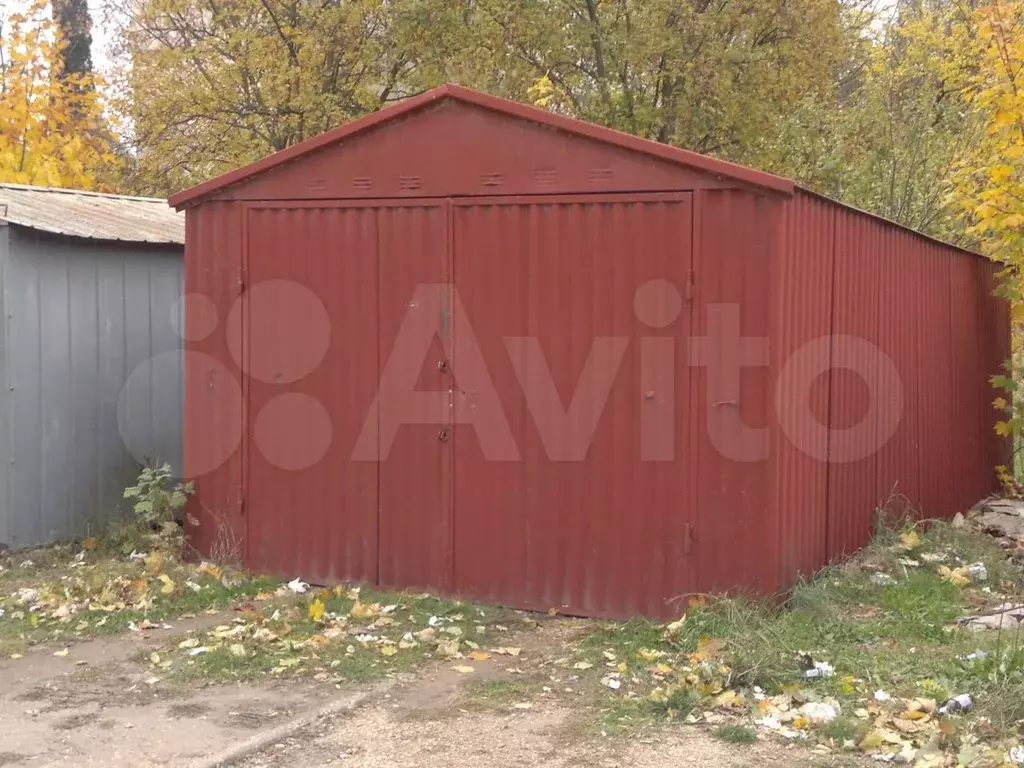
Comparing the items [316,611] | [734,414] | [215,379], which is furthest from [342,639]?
[734,414]

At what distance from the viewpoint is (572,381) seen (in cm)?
702

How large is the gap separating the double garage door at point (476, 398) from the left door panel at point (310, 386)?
0.04 feet

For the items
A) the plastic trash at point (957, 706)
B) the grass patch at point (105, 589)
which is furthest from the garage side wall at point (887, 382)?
the grass patch at point (105, 589)

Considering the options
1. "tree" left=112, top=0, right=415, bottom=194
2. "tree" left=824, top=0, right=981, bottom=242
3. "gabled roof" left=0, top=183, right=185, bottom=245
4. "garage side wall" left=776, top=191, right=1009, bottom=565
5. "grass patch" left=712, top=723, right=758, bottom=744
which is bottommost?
"grass patch" left=712, top=723, right=758, bottom=744

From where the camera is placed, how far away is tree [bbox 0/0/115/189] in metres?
16.4

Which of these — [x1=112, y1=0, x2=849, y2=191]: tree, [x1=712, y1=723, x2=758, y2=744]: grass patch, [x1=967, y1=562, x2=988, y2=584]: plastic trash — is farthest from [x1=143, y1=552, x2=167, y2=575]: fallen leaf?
[x1=112, y1=0, x2=849, y2=191]: tree

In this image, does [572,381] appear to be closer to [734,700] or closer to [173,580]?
[734,700]

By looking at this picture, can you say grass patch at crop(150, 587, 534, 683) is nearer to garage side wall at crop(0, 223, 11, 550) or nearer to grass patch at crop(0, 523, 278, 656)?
grass patch at crop(0, 523, 278, 656)

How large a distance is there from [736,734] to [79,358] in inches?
245

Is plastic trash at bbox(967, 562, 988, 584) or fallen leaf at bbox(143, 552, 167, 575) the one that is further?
fallen leaf at bbox(143, 552, 167, 575)

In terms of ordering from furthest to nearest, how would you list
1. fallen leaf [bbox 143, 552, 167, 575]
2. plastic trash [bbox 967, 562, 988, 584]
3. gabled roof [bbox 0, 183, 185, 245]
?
gabled roof [bbox 0, 183, 185, 245] → fallen leaf [bbox 143, 552, 167, 575] → plastic trash [bbox 967, 562, 988, 584]

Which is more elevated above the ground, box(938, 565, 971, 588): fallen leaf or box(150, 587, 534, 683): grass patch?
box(938, 565, 971, 588): fallen leaf

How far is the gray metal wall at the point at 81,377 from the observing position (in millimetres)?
8500

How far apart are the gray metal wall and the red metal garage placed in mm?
1376
